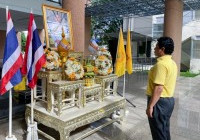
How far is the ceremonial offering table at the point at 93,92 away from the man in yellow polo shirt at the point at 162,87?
4.23 feet

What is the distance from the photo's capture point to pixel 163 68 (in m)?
2.44

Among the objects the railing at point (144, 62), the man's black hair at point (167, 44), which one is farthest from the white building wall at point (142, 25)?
the man's black hair at point (167, 44)

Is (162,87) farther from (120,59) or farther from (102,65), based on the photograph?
(120,59)

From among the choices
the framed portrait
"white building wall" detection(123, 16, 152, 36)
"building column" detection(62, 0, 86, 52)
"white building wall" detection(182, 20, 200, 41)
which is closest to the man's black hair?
the framed portrait

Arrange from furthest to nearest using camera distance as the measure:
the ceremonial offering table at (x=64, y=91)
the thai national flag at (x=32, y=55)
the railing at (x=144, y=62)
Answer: the railing at (x=144, y=62), the ceremonial offering table at (x=64, y=91), the thai national flag at (x=32, y=55)

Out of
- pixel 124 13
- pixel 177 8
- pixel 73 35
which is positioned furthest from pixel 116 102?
pixel 124 13

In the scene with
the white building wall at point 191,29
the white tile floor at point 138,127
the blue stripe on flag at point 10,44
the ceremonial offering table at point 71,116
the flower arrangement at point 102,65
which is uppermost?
the white building wall at point 191,29

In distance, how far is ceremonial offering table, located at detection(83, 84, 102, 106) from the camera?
3.61 metres

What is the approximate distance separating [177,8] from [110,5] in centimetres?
351

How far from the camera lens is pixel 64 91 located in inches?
134

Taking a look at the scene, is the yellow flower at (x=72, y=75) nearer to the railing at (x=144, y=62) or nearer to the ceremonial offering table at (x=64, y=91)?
the ceremonial offering table at (x=64, y=91)

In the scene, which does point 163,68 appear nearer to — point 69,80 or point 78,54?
point 69,80

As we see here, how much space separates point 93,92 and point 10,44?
63.6 inches

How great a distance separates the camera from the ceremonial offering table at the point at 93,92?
3.61 m
